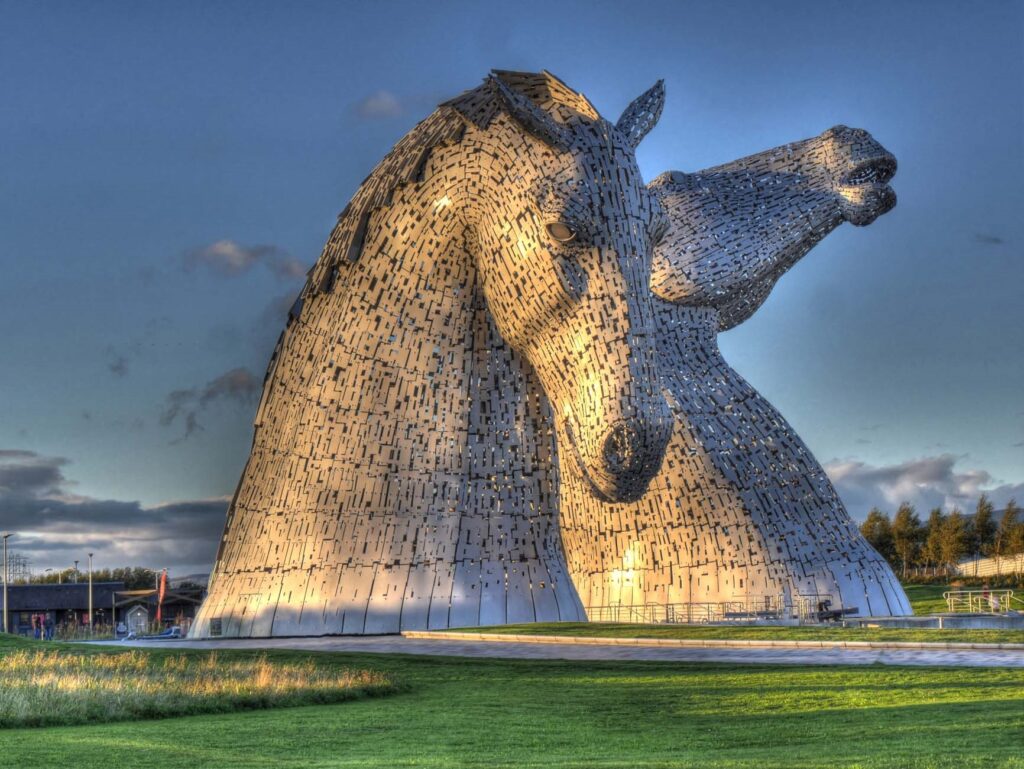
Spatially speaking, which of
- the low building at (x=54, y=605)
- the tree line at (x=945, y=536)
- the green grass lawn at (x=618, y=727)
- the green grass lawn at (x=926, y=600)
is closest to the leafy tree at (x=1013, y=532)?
the tree line at (x=945, y=536)

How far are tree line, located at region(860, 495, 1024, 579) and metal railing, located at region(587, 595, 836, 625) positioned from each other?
34233 millimetres

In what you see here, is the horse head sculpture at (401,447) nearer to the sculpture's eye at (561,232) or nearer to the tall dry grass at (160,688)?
the sculpture's eye at (561,232)

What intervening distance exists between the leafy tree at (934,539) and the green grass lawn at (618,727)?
4795 cm

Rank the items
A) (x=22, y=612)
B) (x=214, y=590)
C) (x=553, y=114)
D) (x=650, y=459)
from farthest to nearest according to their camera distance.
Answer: (x=22, y=612)
(x=214, y=590)
(x=553, y=114)
(x=650, y=459)

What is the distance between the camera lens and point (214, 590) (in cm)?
1769

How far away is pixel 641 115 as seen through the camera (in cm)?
1349

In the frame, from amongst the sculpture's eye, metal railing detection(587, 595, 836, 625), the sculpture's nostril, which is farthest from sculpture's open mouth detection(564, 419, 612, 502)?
metal railing detection(587, 595, 836, 625)

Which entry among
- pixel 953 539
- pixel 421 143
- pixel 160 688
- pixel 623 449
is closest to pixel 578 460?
pixel 623 449

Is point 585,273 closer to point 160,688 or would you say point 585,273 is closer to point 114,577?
point 160,688

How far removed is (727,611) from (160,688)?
511 inches

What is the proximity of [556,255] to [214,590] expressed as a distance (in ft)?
28.3

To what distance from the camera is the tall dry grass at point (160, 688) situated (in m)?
10.7

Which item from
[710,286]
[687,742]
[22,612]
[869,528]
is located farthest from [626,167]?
[869,528]

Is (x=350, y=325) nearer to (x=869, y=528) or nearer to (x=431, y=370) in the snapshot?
(x=431, y=370)
